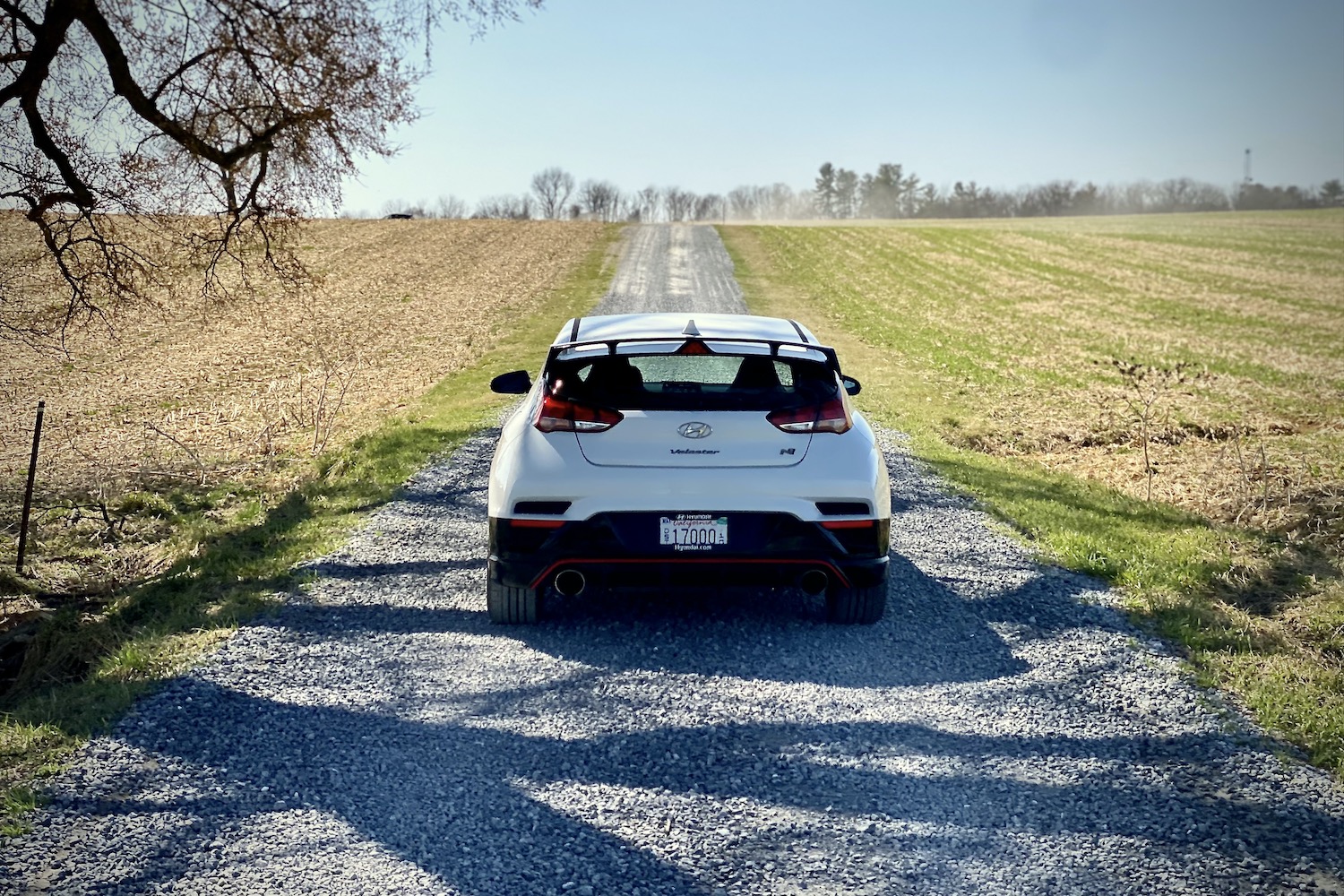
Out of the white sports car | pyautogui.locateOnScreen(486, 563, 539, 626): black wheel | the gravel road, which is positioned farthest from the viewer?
pyautogui.locateOnScreen(486, 563, 539, 626): black wheel

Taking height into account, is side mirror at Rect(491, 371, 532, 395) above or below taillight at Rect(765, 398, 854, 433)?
above

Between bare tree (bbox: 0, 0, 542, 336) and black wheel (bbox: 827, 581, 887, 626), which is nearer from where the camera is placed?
black wheel (bbox: 827, 581, 887, 626)

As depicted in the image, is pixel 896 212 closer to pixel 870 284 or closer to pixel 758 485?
pixel 870 284

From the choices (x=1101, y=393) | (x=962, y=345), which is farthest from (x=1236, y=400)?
(x=962, y=345)

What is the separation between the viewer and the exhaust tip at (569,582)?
557 centimetres

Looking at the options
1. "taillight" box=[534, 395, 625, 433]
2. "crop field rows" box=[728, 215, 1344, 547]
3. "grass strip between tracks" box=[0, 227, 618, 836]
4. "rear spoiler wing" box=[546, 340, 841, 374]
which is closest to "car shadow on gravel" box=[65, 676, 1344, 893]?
"grass strip between tracks" box=[0, 227, 618, 836]

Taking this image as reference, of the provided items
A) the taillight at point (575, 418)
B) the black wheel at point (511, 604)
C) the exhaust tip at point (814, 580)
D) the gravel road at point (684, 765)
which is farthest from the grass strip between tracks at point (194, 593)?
the exhaust tip at point (814, 580)

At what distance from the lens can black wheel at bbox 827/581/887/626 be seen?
A: 6.04 metres

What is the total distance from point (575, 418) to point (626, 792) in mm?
2091

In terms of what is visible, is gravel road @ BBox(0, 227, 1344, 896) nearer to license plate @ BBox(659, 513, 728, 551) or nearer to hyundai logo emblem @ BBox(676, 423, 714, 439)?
license plate @ BBox(659, 513, 728, 551)

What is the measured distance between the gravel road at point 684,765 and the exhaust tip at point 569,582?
0.34 m

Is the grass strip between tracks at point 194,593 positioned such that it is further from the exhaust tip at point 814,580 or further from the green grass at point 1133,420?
the green grass at point 1133,420

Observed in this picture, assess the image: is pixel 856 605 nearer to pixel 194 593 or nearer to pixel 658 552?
pixel 658 552

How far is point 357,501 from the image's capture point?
9281 mm
